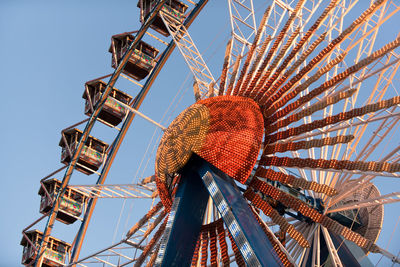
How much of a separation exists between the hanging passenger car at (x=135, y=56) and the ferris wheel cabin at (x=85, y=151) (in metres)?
2.94

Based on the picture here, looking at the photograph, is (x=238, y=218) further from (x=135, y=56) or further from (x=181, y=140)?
(x=135, y=56)

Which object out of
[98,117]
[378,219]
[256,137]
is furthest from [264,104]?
[98,117]

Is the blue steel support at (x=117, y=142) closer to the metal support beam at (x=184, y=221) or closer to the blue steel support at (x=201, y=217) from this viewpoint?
the metal support beam at (x=184, y=221)

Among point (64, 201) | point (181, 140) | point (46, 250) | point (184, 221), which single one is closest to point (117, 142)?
point (64, 201)

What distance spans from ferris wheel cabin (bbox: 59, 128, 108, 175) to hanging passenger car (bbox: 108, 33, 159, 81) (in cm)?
294

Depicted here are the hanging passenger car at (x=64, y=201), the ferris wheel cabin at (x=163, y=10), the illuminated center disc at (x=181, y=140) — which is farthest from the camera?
the hanging passenger car at (x=64, y=201)

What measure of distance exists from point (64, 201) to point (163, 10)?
308 inches

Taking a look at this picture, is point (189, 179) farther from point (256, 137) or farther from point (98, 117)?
point (98, 117)

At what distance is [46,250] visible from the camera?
22438 mm

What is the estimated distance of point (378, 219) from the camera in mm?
17125

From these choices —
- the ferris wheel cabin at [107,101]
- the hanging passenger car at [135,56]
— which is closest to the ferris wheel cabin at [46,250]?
the ferris wheel cabin at [107,101]

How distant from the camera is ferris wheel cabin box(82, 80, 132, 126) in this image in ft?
72.7

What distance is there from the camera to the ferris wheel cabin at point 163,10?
20.7 m

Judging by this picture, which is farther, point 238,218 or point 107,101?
point 107,101
